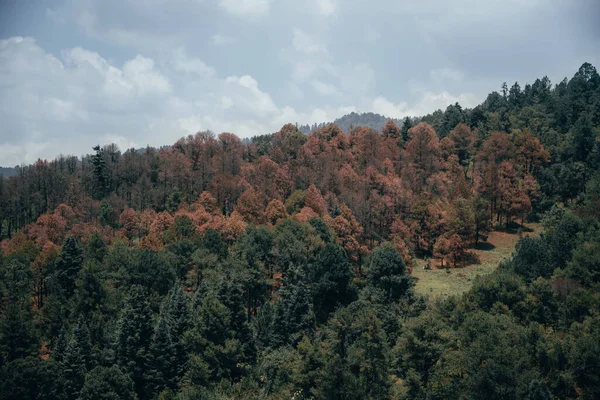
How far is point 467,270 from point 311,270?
2595 cm

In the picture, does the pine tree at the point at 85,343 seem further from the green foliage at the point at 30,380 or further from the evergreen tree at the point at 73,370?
the green foliage at the point at 30,380

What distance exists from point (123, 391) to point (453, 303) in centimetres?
3001

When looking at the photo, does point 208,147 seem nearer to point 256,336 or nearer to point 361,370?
point 256,336

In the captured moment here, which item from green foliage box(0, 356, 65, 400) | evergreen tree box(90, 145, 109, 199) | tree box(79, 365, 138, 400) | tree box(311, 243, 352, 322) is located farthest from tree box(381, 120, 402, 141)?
green foliage box(0, 356, 65, 400)

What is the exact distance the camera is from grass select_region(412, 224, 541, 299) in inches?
2148

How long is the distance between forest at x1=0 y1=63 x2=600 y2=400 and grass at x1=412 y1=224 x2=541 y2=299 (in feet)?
6.46

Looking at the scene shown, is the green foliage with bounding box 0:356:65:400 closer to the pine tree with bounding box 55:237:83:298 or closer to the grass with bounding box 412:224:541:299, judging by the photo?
the pine tree with bounding box 55:237:83:298

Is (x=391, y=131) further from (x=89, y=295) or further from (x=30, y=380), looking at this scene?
(x=30, y=380)

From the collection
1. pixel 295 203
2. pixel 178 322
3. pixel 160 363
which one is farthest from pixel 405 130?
pixel 160 363

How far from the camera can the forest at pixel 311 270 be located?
31.9 meters

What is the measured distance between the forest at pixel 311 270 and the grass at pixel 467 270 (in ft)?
6.46

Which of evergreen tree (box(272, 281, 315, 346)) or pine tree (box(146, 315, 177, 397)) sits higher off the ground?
evergreen tree (box(272, 281, 315, 346))

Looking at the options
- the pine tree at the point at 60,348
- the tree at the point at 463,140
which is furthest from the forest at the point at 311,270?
the tree at the point at 463,140

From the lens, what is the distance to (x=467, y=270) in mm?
61719
